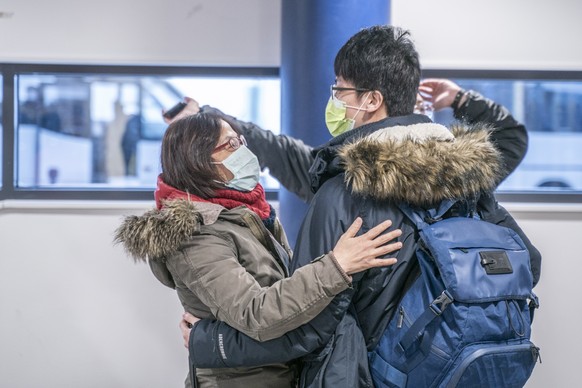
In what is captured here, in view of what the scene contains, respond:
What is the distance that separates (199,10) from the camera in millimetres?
3066

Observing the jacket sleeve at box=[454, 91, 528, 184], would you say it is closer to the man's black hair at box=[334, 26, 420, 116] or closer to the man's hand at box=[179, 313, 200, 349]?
the man's black hair at box=[334, 26, 420, 116]

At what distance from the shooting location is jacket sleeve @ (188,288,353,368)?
140 cm

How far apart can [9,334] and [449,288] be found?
2.42 meters

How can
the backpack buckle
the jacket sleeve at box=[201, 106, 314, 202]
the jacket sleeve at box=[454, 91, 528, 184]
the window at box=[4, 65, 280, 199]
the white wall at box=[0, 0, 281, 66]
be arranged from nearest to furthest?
the backpack buckle
the jacket sleeve at box=[201, 106, 314, 202]
the jacket sleeve at box=[454, 91, 528, 184]
the white wall at box=[0, 0, 281, 66]
the window at box=[4, 65, 280, 199]

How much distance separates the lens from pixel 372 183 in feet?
4.55

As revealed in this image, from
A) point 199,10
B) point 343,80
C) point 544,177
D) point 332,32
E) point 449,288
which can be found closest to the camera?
point 449,288

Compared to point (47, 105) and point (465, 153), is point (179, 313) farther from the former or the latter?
point (465, 153)

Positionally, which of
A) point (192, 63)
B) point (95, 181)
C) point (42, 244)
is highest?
point (192, 63)

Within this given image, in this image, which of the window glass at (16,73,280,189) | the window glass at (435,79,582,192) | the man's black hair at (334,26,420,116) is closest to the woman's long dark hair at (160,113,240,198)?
the man's black hair at (334,26,420,116)

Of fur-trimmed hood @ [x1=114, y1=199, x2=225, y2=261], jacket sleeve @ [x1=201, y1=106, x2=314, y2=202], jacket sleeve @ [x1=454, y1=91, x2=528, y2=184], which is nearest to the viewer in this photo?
fur-trimmed hood @ [x1=114, y1=199, x2=225, y2=261]

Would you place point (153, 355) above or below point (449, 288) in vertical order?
below

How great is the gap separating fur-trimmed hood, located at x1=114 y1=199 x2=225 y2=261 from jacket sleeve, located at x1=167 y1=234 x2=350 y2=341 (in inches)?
1.5

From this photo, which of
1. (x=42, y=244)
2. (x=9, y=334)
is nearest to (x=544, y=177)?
(x=42, y=244)

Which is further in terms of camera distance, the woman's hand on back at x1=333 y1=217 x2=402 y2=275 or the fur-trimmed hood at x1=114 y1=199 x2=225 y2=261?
the fur-trimmed hood at x1=114 y1=199 x2=225 y2=261
